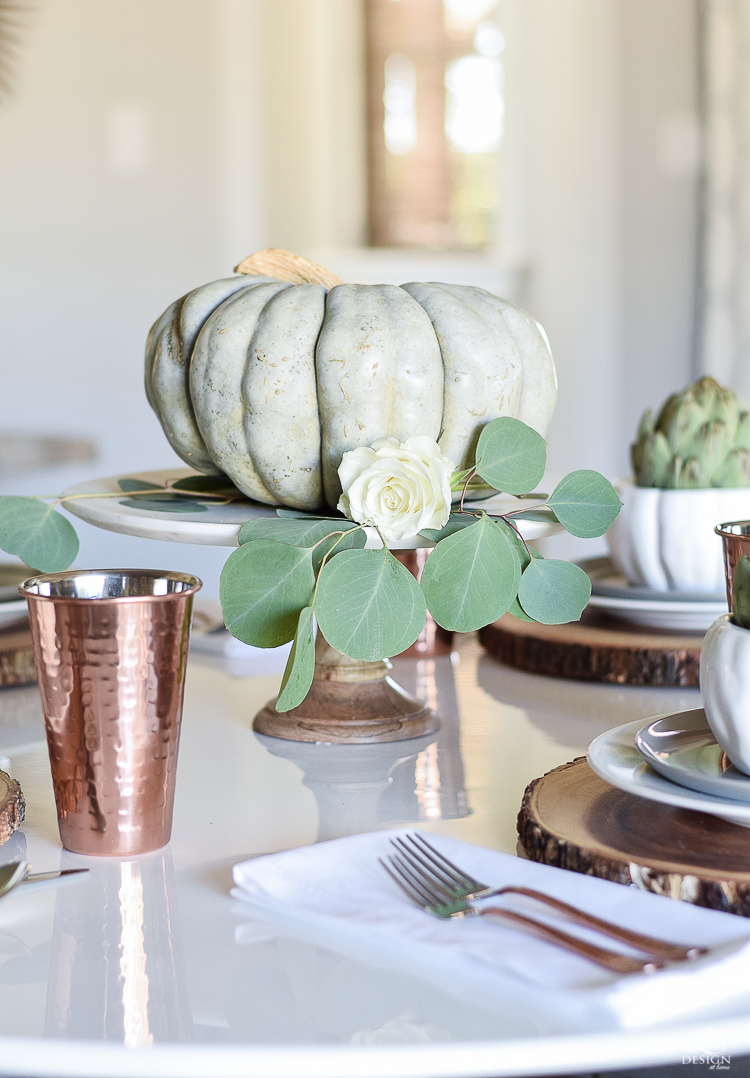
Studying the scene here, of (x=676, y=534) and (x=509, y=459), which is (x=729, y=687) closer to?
(x=509, y=459)

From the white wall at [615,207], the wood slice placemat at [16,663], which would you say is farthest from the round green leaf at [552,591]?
the white wall at [615,207]

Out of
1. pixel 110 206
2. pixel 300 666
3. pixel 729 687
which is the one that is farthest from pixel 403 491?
pixel 110 206

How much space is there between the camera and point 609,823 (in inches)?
21.9

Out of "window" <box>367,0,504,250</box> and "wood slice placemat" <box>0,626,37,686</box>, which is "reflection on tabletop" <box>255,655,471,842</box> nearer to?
"wood slice placemat" <box>0,626,37,686</box>

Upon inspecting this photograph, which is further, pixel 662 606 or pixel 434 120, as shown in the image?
pixel 434 120

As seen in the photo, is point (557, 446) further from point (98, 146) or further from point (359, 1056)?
point (359, 1056)

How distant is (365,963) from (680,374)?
2.83 m

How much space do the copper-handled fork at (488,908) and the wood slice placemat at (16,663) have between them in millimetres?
508

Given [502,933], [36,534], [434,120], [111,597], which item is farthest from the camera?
[434,120]

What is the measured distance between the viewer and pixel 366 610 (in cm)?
62

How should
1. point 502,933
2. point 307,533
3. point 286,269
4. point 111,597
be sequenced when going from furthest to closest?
point 286,269
point 307,533
point 111,597
point 502,933

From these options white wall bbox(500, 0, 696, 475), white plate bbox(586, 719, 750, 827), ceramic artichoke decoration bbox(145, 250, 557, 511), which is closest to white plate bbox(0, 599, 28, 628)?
ceramic artichoke decoration bbox(145, 250, 557, 511)

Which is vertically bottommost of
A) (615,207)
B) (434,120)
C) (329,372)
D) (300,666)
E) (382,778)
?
(382,778)

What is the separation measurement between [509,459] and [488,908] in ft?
1.10
